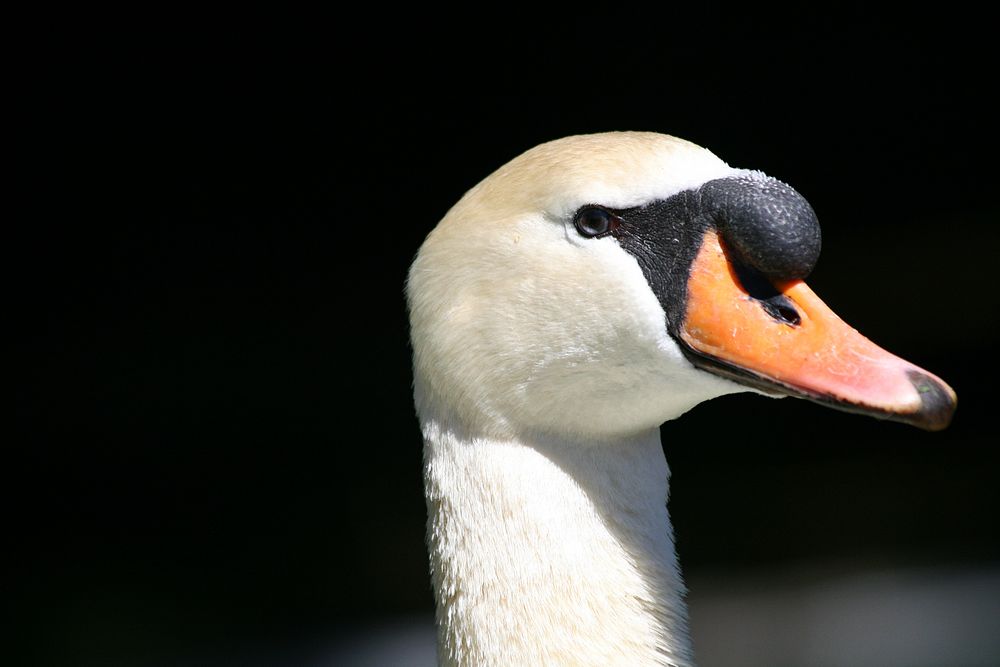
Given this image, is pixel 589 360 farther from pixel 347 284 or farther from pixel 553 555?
pixel 347 284

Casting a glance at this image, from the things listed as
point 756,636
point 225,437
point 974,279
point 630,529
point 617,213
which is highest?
point 617,213

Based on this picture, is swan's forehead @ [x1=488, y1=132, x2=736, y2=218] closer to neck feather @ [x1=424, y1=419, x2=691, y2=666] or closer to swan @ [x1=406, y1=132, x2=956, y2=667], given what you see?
swan @ [x1=406, y1=132, x2=956, y2=667]

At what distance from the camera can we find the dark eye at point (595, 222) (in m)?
1.67

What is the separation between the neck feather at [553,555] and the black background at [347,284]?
3.43m

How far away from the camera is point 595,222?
1.68 metres

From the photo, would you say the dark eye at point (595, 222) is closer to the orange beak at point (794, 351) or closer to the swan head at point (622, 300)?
the swan head at point (622, 300)

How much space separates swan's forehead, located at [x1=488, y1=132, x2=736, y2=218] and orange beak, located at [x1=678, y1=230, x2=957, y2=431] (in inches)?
4.1

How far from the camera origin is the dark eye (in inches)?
65.8

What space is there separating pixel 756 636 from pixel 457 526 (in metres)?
5.16

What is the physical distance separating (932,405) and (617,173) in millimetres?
552

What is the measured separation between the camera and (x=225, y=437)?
644 centimetres

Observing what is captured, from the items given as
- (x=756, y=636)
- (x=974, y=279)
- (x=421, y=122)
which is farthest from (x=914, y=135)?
(x=756, y=636)

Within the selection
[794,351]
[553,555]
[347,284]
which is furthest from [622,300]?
[347,284]

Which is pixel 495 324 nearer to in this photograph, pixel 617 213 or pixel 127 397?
pixel 617 213
